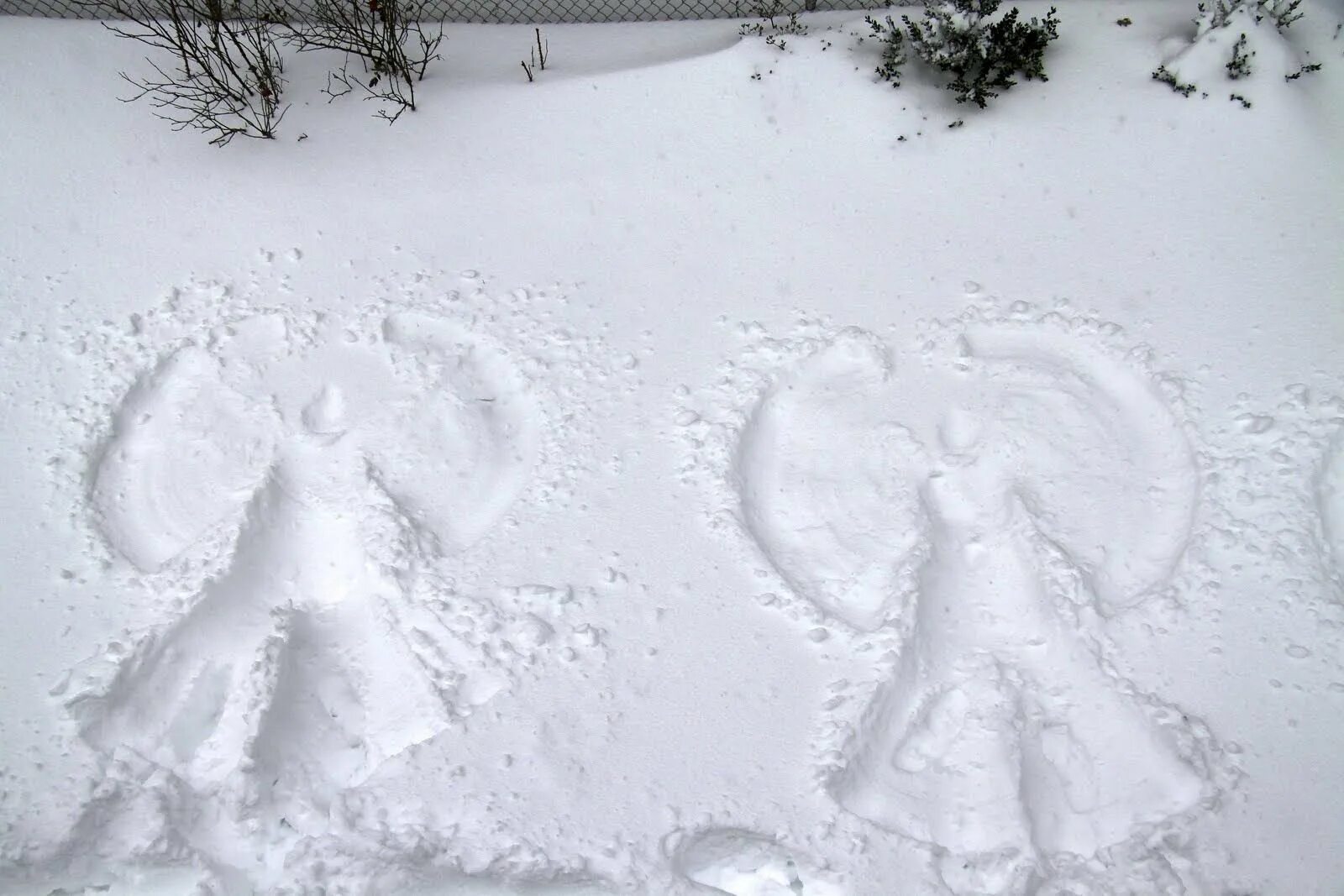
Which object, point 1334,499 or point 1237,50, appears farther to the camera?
point 1237,50

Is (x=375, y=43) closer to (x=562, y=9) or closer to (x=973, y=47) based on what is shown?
(x=562, y=9)

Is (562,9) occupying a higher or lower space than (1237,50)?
lower

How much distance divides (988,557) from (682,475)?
0.99 metres

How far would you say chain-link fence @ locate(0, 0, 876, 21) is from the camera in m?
5.04

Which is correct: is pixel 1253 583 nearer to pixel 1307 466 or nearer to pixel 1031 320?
pixel 1307 466

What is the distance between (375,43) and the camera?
470 centimetres

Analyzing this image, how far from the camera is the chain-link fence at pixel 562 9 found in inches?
198

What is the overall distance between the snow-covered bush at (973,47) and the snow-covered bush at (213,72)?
2571 mm

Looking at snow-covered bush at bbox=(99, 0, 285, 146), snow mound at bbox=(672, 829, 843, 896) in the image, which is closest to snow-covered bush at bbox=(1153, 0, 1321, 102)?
snow mound at bbox=(672, 829, 843, 896)

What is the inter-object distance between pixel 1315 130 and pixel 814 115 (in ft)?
6.59

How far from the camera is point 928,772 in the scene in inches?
A: 116

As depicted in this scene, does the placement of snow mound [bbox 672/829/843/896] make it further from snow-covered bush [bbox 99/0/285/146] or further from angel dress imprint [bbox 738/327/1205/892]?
snow-covered bush [bbox 99/0/285/146]

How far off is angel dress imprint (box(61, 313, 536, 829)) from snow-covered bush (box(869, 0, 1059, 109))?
222 cm

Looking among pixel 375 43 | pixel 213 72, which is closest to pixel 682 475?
pixel 375 43
